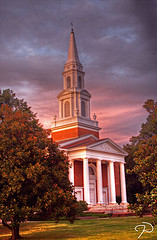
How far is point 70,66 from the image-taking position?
1924 inches

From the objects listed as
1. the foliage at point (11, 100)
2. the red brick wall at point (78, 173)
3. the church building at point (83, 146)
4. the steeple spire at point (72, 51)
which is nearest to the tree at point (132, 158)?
the church building at point (83, 146)

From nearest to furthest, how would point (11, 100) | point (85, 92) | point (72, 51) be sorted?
1. point (11, 100)
2. point (85, 92)
3. point (72, 51)

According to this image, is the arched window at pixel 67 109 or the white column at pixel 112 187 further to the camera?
the arched window at pixel 67 109

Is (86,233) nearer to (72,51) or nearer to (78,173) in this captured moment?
(78,173)

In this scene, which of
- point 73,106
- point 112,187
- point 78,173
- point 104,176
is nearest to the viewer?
point 78,173

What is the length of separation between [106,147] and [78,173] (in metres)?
5.54

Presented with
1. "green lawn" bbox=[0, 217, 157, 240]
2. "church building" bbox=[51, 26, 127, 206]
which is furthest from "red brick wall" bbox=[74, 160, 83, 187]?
"green lawn" bbox=[0, 217, 157, 240]

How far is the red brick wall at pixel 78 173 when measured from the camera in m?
39.2

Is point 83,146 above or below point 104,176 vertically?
above

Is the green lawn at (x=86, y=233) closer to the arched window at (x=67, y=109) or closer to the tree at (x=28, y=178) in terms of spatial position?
the tree at (x=28, y=178)

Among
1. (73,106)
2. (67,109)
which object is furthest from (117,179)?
(67,109)

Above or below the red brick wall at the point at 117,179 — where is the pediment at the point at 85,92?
above

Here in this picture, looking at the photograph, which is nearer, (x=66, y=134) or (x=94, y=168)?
(x=94, y=168)

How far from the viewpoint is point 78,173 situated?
3984 centimetres
